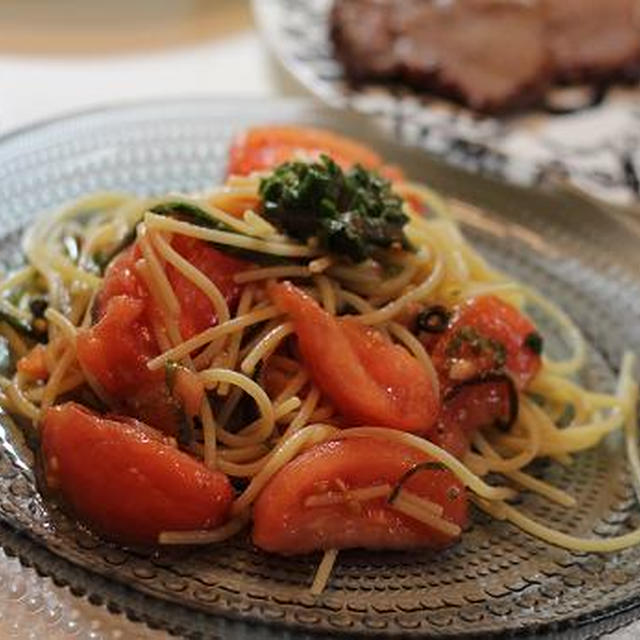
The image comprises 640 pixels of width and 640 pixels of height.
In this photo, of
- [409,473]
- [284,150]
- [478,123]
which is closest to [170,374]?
[409,473]

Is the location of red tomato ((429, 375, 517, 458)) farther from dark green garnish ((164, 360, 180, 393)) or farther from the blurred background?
the blurred background

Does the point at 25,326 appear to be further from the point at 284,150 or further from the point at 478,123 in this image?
the point at 478,123

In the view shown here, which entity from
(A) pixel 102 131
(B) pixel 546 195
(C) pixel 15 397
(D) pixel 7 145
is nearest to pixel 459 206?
(B) pixel 546 195

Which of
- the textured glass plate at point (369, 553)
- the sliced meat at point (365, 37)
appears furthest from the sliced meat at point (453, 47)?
the textured glass plate at point (369, 553)

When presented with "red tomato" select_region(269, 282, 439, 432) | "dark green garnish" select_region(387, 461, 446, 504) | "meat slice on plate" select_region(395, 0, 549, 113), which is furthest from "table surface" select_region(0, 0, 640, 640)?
"dark green garnish" select_region(387, 461, 446, 504)

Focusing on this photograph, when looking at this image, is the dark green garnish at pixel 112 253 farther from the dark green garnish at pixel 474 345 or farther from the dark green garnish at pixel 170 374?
the dark green garnish at pixel 474 345

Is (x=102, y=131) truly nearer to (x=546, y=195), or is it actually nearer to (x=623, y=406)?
(x=546, y=195)

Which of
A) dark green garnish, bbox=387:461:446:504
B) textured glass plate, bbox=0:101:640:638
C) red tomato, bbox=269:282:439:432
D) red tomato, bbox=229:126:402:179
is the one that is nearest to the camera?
textured glass plate, bbox=0:101:640:638
